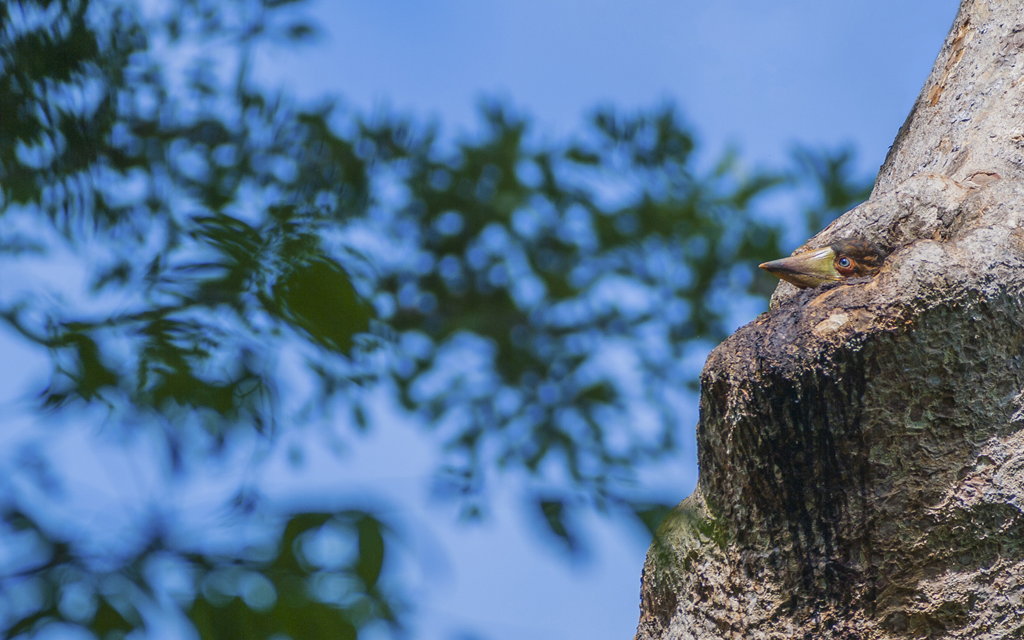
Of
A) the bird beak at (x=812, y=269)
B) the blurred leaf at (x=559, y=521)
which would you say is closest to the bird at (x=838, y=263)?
the bird beak at (x=812, y=269)

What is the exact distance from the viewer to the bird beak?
1496 millimetres

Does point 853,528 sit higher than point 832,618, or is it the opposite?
point 853,528

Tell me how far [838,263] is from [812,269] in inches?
1.9

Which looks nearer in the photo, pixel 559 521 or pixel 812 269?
pixel 559 521

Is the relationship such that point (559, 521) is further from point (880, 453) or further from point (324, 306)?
point (880, 453)

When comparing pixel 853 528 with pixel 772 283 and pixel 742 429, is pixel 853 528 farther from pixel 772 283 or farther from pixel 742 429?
pixel 772 283

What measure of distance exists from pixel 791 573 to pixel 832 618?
0.10 m

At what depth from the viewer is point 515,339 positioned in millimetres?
685

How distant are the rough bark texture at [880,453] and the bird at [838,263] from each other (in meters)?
0.06

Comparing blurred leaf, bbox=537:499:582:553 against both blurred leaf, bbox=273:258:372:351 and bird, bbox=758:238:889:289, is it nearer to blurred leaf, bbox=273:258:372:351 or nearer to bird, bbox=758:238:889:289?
Result: blurred leaf, bbox=273:258:372:351

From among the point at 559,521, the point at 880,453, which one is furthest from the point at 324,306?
the point at 880,453

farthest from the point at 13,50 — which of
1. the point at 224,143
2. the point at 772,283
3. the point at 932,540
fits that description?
the point at 932,540

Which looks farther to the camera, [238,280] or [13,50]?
[13,50]

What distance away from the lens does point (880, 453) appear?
1.33m
